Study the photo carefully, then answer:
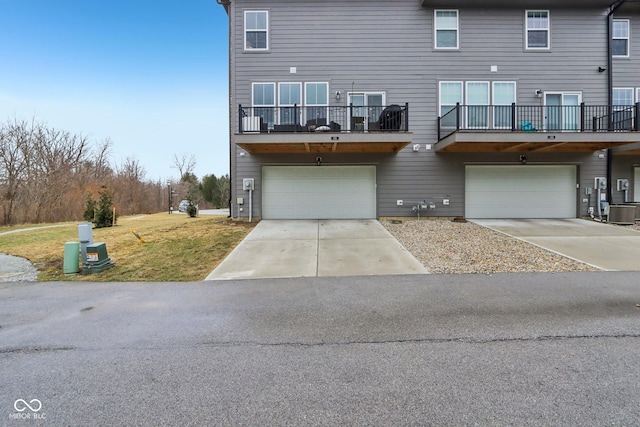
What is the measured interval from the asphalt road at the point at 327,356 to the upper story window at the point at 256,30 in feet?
34.9

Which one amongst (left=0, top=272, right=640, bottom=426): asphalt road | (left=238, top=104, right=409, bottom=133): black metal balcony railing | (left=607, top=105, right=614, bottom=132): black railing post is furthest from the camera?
(left=607, top=105, right=614, bottom=132): black railing post

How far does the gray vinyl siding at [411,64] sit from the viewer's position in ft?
39.1

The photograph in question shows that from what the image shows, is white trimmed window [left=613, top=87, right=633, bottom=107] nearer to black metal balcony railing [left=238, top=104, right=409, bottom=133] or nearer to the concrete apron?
black metal balcony railing [left=238, top=104, right=409, bottom=133]

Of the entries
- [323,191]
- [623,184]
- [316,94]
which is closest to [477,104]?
[316,94]

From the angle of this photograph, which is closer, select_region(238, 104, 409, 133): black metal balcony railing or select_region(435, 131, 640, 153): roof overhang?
select_region(435, 131, 640, 153): roof overhang

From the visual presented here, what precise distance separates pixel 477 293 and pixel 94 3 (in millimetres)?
20935

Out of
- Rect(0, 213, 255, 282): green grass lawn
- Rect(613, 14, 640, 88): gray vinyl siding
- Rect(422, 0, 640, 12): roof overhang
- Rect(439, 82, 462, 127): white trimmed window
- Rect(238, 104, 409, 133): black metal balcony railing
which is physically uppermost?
Rect(422, 0, 640, 12): roof overhang

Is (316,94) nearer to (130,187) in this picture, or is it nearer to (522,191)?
(522,191)

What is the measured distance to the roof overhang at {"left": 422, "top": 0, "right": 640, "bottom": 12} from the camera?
38.0ft

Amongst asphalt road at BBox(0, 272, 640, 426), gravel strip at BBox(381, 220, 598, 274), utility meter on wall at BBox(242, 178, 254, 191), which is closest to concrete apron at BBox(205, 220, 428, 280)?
gravel strip at BBox(381, 220, 598, 274)

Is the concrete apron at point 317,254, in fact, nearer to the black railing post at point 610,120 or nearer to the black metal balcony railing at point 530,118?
the black metal balcony railing at point 530,118

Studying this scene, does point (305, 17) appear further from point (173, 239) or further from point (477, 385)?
point (477, 385)

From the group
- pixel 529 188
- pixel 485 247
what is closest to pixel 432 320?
pixel 485 247

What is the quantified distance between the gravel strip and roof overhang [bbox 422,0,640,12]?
28.5ft
